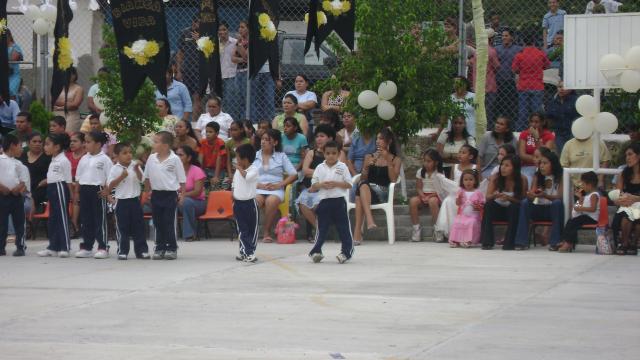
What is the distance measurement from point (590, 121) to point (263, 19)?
5.77m

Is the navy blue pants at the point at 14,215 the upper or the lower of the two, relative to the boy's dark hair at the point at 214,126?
lower

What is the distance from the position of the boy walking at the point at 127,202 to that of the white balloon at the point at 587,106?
5.85 m

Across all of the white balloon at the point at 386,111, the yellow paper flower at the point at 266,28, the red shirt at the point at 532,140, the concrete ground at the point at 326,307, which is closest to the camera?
the concrete ground at the point at 326,307

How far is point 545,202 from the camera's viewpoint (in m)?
16.4

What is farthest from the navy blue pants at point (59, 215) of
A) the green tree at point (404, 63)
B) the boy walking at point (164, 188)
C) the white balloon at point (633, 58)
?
the white balloon at point (633, 58)

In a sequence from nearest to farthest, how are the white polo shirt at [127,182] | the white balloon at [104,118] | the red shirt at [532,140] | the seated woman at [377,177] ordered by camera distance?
1. the white polo shirt at [127,182]
2. the seated woman at [377,177]
3. the red shirt at [532,140]
4. the white balloon at [104,118]

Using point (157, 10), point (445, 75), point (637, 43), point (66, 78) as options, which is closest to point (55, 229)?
point (66, 78)

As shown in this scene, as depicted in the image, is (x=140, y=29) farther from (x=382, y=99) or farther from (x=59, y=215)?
(x=382, y=99)

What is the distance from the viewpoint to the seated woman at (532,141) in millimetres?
17594

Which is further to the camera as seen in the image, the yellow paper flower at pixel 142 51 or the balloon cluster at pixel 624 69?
the balloon cluster at pixel 624 69

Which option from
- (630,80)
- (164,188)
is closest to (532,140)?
(630,80)

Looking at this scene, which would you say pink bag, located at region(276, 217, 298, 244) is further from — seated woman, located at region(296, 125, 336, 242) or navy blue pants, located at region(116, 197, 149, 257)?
navy blue pants, located at region(116, 197, 149, 257)

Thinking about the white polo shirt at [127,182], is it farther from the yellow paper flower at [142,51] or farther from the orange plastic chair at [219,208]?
the yellow paper flower at [142,51]

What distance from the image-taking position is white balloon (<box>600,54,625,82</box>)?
645 inches
